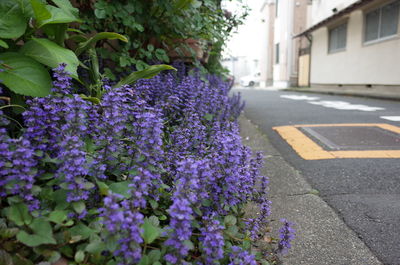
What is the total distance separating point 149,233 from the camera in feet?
3.50

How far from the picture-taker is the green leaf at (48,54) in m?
1.58

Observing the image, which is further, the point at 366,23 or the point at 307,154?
the point at 366,23

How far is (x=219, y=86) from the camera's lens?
373cm

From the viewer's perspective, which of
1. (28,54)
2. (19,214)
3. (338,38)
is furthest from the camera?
(338,38)

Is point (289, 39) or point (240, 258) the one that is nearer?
point (240, 258)

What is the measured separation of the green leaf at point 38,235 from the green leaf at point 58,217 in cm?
2

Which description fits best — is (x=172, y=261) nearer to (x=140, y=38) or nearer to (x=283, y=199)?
(x=283, y=199)

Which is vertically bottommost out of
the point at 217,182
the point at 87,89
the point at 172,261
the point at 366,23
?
the point at 172,261

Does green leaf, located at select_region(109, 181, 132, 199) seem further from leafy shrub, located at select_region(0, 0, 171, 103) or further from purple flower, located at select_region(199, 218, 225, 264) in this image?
leafy shrub, located at select_region(0, 0, 171, 103)

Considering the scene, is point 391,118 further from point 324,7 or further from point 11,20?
point 324,7

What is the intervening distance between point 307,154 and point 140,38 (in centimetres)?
197

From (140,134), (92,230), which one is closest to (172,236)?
(92,230)

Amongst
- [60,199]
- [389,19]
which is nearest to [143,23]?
[60,199]

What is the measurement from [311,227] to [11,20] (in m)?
1.85
